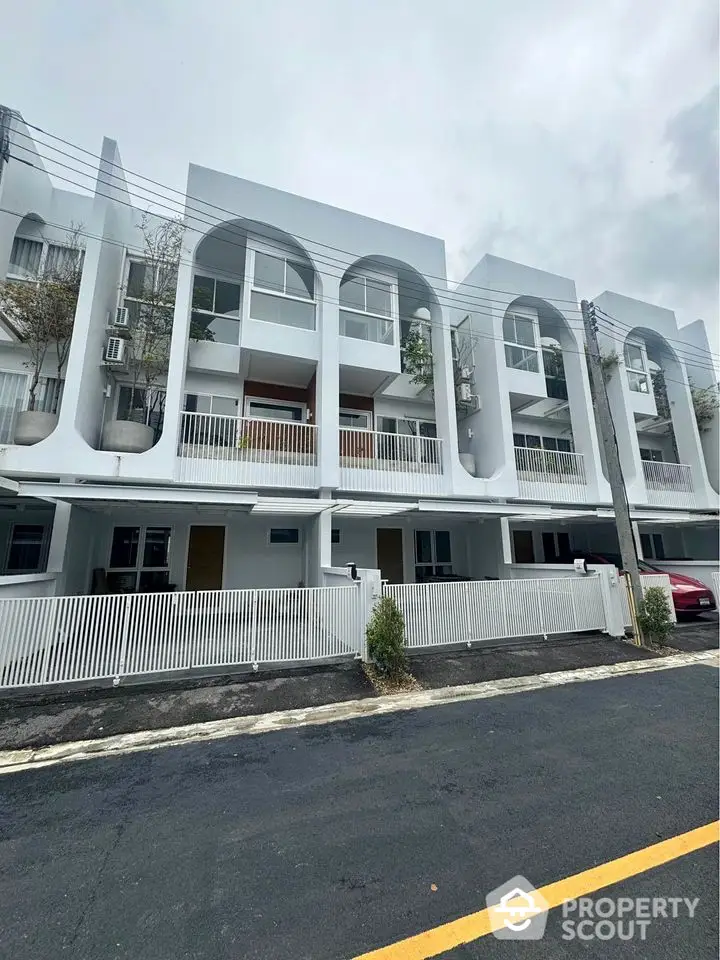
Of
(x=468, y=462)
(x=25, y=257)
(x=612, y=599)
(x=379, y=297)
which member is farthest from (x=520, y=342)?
(x=25, y=257)

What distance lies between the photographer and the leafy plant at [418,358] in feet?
38.4

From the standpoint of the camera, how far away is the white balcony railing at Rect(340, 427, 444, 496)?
9859 millimetres

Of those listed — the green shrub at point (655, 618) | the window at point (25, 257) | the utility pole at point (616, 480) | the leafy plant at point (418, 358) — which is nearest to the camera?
the green shrub at point (655, 618)

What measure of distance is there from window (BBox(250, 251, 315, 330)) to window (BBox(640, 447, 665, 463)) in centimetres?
1477

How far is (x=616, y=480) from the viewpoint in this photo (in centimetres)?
862

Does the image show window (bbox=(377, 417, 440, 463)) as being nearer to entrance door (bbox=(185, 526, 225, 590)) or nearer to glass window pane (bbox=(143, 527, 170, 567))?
entrance door (bbox=(185, 526, 225, 590))

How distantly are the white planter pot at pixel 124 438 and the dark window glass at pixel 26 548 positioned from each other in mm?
3696

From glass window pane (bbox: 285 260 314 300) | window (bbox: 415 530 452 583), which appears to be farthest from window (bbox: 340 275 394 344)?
window (bbox: 415 530 452 583)

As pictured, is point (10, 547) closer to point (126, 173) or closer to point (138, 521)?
point (138, 521)

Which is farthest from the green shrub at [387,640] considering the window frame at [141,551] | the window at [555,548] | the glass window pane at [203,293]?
the window at [555,548]

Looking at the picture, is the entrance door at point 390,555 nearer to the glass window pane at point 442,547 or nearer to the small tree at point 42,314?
the glass window pane at point 442,547

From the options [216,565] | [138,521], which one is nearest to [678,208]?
[216,565]

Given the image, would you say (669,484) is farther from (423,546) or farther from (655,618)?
A: (423,546)

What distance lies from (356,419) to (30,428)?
8035 millimetres
